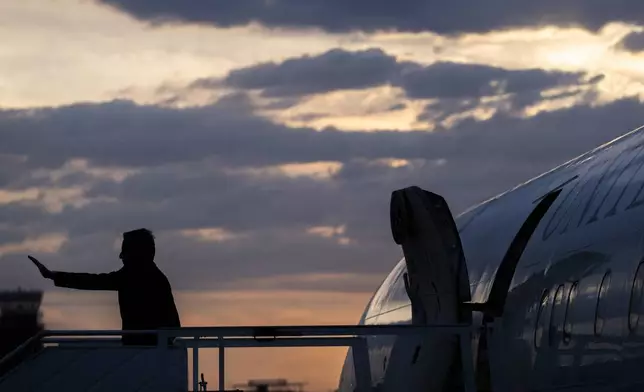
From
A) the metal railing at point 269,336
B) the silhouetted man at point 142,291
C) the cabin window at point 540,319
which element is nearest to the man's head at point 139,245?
the silhouetted man at point 142,291

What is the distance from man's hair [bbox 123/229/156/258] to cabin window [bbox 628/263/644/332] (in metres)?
7.77

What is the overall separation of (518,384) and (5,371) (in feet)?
19.5

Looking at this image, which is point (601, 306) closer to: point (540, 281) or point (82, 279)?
point (540, 281)

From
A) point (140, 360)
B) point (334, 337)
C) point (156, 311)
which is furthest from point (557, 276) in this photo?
point (156, 311)

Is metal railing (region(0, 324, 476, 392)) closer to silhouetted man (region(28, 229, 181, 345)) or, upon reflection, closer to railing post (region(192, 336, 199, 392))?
railing post (region(192, 336, 199, 392))

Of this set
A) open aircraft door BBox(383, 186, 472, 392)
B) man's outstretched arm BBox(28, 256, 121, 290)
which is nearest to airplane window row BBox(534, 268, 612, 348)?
open aircraft door BBox(383, 186, 472, 392)

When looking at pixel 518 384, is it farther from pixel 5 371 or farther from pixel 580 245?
pixel 5 371

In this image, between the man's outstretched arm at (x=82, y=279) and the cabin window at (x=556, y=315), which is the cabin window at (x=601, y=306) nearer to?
the cabin window at (x=556, y=315)

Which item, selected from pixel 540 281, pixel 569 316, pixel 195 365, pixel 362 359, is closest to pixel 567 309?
pixel 569 316

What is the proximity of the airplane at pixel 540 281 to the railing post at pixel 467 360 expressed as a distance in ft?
1.30

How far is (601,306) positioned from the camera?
1421 centimetres

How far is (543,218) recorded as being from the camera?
17.4m

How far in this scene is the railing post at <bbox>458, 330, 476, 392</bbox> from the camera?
16.7m

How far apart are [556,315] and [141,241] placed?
627cm
